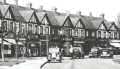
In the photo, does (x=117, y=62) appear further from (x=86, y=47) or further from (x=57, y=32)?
(x=57, y=32)

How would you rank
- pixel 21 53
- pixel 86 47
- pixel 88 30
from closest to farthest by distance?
1. pixel 21 53
2. pixel 86 47
3. pixel 88 30

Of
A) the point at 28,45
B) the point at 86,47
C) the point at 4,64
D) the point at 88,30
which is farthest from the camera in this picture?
the point at 88,30

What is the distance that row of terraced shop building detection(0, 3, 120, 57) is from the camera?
707 cm

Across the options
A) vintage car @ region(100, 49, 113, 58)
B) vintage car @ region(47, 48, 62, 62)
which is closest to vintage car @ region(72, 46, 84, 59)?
vintage car @ region(47, 48, 62, 62)

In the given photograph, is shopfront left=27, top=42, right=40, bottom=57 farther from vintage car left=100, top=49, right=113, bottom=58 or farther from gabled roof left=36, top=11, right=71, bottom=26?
vintage car left=100, top=49, right=113, bottom=58

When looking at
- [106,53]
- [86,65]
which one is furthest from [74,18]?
[106,53]

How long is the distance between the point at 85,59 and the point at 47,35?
136cm

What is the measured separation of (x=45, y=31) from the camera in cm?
980

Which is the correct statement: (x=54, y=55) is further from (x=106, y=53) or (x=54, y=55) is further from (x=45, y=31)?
(x=106, y=53)

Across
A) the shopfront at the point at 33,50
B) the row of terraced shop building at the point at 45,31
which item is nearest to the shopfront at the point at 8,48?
the row of terraced shop building at the point at 45,31

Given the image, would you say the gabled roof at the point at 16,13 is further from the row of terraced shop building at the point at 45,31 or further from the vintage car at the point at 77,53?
the vintage car at the point at 77,53

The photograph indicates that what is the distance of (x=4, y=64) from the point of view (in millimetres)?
5770

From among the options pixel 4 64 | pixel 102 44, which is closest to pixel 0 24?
pixel 4 64

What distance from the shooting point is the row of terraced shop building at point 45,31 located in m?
7.07
